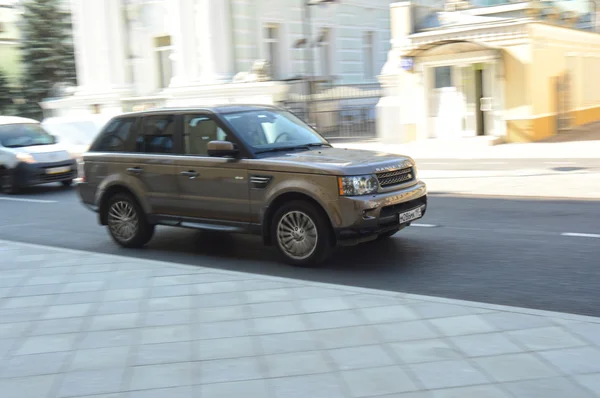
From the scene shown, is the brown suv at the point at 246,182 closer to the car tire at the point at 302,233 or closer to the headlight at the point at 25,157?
the car tire at the point at 302,233

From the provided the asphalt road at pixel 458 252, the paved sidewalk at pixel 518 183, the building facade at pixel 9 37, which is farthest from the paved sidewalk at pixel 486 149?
the building facade at pixel 9 37

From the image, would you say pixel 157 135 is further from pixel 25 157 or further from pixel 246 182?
pixel 25 157

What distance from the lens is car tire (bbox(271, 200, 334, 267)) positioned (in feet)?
25.9

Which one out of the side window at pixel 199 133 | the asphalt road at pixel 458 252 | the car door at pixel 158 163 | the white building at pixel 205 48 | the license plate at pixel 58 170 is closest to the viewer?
the asphalt road at pixel 458 252

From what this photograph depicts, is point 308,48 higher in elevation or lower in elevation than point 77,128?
higher

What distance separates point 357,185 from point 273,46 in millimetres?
24354

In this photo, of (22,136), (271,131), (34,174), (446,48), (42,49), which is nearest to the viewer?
(271,131)

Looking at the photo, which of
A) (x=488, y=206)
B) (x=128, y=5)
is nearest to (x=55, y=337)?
(x=488, y=206)

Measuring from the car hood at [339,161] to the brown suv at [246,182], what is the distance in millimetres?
12

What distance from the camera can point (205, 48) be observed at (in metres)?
28.7

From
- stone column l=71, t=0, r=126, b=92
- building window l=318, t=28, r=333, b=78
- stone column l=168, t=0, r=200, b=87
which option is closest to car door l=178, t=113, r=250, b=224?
stone column l=168, t=0, r=200, b=87

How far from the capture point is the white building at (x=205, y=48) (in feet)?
93.7

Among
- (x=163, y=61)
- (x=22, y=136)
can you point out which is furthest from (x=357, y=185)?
(x=163, y=61)

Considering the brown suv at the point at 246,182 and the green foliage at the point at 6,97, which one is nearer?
the brown suv at the point at 246,182
